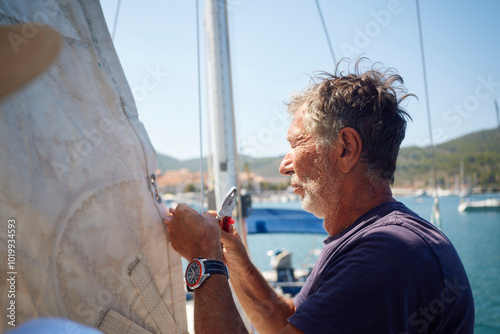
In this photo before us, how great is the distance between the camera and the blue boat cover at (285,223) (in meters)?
8.32

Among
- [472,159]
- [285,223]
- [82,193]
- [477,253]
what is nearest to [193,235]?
[82,193]

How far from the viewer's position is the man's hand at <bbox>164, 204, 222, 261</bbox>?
3.88 feet

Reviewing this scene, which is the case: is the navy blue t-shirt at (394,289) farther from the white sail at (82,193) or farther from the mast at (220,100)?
the mast at (220,100)

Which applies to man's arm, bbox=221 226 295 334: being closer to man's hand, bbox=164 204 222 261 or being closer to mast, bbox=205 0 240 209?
man's hand, bbox=164 204 222 261

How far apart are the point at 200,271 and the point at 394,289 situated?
1.91ft

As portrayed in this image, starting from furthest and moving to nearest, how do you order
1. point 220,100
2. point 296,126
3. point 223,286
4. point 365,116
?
point 220,100 → point 296,126 → point 365,116 → point 223,286

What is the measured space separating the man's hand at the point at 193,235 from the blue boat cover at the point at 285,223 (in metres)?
7.16

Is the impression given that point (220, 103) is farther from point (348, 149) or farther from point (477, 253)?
point (477, 253)

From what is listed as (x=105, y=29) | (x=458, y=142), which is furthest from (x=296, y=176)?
(x=458, y=142)

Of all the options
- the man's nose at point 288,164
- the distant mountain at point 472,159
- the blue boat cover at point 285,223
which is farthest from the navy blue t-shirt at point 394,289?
the distant mountain at point 472,159

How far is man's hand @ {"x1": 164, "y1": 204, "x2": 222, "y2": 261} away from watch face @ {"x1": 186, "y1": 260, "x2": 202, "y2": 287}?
0.12 feet

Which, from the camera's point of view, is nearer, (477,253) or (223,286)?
(223,286)

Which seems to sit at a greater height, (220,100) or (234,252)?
(220,100)

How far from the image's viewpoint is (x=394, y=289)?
92cm
